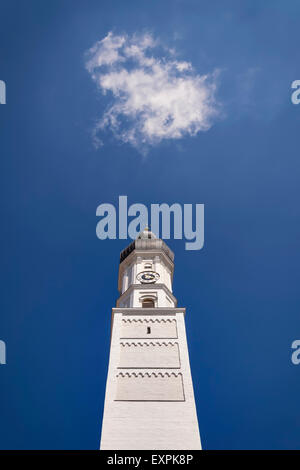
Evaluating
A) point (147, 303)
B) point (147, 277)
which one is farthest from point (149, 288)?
point (147, 277)

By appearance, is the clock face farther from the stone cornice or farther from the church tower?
the stone cornice

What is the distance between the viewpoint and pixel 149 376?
80.6ft

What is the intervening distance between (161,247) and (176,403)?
1789cm

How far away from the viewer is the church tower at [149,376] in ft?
68.8

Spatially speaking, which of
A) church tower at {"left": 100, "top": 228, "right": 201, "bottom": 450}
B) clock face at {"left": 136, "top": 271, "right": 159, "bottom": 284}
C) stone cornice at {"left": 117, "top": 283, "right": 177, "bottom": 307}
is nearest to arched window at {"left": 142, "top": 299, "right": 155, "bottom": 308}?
church tower at {"left": 100, "top": 228, "right": 201, "bottom": 450}

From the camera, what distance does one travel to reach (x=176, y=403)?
2270cm

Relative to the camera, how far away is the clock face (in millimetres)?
35350

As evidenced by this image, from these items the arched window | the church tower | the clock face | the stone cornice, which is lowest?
Result: the church tower

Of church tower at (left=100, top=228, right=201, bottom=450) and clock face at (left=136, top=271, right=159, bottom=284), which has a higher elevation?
clock face at (left=136, top=271, right=159, bottom=284)

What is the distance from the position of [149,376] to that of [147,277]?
39.4ft

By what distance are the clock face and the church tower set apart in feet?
0.26

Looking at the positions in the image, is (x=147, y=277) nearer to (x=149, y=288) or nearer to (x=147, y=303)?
(x=149, y=288)
